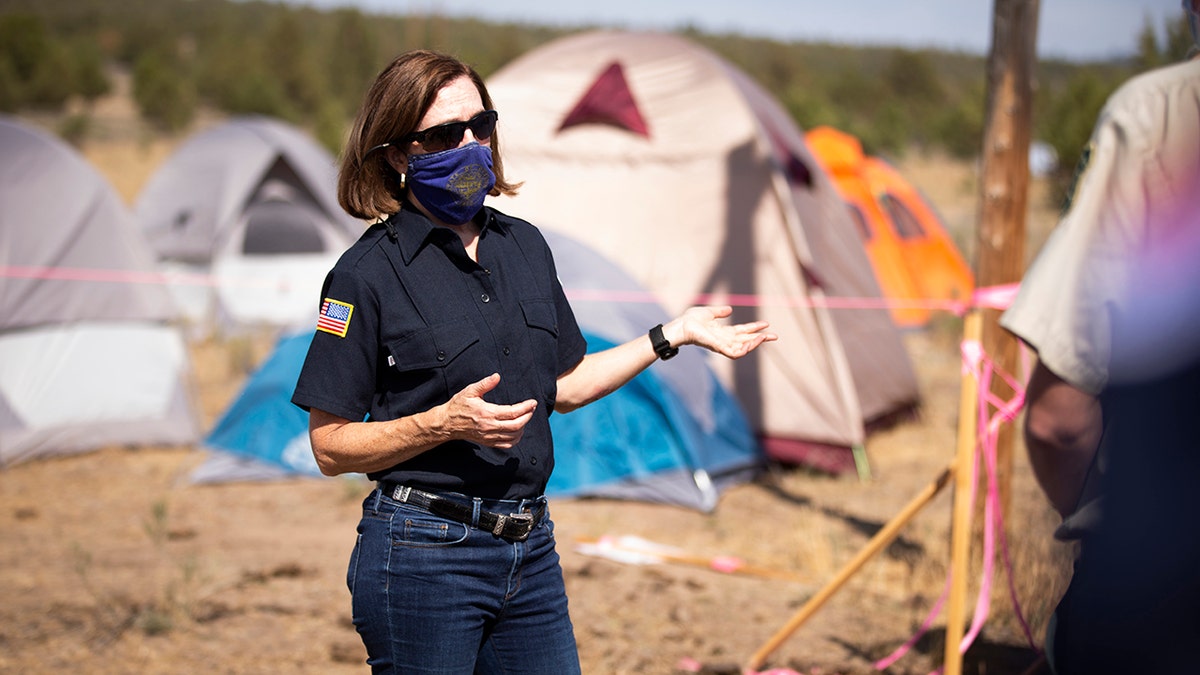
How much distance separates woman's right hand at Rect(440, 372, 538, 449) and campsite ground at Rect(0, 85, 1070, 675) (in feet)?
6.69

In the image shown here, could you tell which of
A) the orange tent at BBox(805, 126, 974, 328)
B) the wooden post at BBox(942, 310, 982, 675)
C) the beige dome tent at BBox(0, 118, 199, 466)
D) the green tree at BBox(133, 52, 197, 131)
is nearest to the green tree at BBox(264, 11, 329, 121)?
the green tree at BBox(133, 52, 197, 131)

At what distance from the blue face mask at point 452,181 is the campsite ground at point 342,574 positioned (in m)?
2.12

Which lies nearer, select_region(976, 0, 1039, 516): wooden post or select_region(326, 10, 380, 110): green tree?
select_region(976, 0, 1039, 516): wooden post

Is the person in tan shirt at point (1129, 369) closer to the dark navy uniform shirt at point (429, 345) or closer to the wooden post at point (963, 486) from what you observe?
the dark navy uniform shirt at point (429, 345)

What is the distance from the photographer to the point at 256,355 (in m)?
10.0

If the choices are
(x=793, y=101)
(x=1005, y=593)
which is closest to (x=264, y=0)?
(x=793, y=101)

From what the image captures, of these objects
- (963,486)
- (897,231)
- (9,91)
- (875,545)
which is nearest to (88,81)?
(9,91)

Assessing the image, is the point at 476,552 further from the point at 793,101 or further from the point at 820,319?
the point at 793,101

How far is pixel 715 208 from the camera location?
7148 mm

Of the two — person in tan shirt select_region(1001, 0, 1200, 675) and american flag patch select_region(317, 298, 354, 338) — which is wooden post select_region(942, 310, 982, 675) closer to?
person in tan shirt select_region(1001, 0, 1200, 675)

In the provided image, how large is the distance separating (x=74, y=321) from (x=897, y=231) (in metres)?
8.06

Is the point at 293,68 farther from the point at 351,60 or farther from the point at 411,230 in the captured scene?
the point at 411,230

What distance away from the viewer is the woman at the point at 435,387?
2096 millimetres

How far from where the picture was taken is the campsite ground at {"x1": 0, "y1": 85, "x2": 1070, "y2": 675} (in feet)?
14.1
